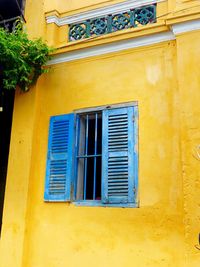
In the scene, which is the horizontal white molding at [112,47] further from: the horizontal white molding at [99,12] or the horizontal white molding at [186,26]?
the horizontal white molding at [99,12]

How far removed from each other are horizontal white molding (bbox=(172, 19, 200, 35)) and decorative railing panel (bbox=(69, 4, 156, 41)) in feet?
1.75

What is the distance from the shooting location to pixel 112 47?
15.6 ft

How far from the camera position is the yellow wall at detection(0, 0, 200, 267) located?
3824 mm

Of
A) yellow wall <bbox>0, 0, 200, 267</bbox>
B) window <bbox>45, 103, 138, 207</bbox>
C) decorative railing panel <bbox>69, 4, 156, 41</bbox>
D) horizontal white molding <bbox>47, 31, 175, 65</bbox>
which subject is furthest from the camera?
decorative railing panel <bbox>69, 4, 156, 41</bbox>

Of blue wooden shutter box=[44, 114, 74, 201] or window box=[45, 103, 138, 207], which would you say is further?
blue wooden shutter box=[44, 114, 74, 201]

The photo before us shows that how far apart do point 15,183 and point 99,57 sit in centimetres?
228

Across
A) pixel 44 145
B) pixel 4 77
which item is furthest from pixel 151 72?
pixel 4 77

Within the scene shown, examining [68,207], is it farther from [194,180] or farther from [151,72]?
[151,72]

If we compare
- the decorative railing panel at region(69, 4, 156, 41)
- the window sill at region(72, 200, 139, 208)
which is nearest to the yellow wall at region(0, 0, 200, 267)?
the window sill at region(72, 200, 139, 208)

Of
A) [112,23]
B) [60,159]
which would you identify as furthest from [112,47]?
[60,159]

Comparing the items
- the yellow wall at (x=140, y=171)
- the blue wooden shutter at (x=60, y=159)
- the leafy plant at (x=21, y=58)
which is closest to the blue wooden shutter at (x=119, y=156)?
the yellow wall at (x=140, y=171)

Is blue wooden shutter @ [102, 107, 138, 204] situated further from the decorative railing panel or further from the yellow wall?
the decorative railing panel

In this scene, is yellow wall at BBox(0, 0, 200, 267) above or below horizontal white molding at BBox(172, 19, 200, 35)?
below

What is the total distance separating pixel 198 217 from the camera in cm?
355
